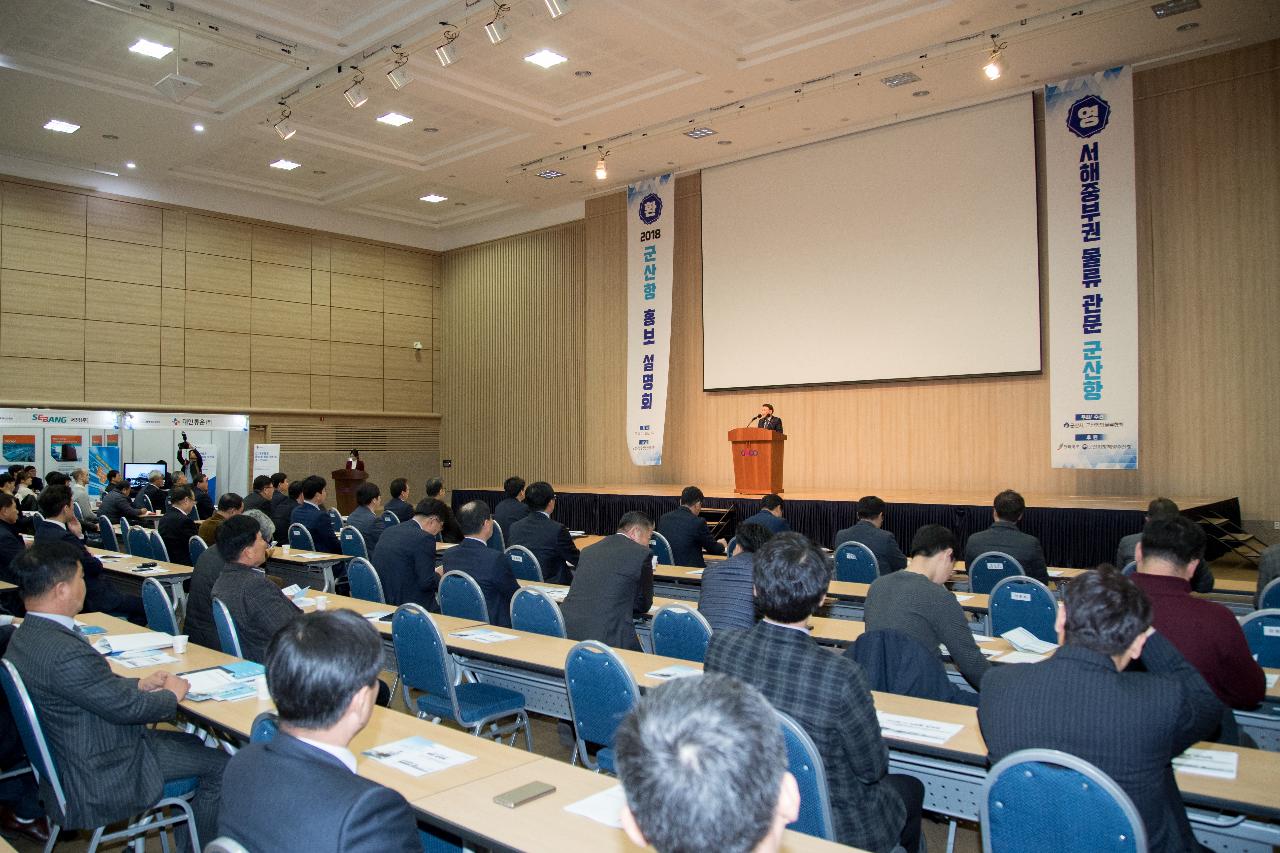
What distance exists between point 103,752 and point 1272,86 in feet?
37.3

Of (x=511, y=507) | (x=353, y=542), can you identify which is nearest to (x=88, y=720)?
(x=353, y=542)

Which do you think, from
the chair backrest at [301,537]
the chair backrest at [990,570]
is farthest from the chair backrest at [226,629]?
the chair backrest at [301,537]

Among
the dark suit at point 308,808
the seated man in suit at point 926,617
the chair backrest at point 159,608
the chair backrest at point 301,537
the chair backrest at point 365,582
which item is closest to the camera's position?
the dark suit at point 308,808

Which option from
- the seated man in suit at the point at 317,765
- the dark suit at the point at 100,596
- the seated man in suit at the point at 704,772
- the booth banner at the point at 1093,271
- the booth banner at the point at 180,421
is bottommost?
the dark suit at the point at 100,596

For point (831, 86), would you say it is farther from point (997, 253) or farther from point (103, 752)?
point (103, 752)

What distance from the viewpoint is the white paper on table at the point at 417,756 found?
253cm

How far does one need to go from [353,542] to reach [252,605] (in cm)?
428

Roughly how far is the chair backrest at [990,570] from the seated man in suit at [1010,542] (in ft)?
0.21

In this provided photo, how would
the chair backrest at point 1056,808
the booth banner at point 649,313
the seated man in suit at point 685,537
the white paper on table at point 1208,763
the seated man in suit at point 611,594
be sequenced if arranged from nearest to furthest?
the chair backrest at point 1056,808, the white paper on table at point 1208,763, the seated man in suit at point 611,594, the seated man in suit at point 685,537, the booth banner at point 649,313

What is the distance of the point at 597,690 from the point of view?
324cm

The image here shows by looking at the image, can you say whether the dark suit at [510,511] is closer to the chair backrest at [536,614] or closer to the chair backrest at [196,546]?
the chair backrest at [196,546]

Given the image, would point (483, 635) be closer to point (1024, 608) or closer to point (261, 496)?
point (1024, 608)

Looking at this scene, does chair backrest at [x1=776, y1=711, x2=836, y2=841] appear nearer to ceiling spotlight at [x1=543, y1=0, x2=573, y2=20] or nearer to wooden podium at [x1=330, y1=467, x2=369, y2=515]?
ceiling spotlight at [x1=543, y1=0, x2=573, y2=20]

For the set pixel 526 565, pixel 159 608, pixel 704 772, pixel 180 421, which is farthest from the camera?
pixel 180 421
